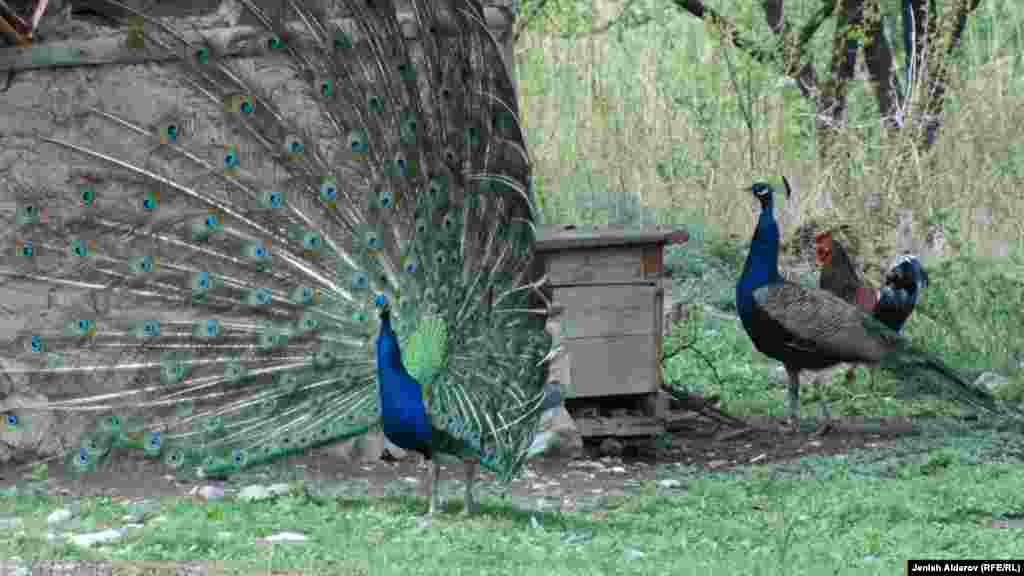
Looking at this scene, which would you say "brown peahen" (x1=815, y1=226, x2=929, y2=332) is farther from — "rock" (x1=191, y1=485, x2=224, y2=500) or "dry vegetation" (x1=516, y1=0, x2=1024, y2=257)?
"rock" (x1=191, y1=485, x2=224, y2=500)

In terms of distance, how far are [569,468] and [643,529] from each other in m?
2.05

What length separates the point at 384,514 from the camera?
7.36 meters

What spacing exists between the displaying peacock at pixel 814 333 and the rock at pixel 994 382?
1.10 metres

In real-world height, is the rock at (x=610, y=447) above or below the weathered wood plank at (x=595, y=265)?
below

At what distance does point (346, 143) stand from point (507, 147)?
2.60 feet

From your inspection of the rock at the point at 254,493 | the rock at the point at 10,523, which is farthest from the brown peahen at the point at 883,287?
the rock at the point at 10,523

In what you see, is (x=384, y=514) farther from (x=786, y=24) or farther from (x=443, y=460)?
(x=786, y=24)

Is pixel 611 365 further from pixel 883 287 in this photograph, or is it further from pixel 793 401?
pixel 883 287

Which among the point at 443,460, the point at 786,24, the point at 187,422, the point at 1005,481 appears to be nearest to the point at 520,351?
the point at 187,422

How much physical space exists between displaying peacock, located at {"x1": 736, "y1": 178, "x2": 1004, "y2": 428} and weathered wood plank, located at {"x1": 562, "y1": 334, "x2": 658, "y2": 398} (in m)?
1.06

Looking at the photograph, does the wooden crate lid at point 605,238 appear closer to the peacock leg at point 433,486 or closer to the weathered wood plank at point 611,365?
the weathered wood plank at point 611,365

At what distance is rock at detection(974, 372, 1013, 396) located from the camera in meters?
11.2

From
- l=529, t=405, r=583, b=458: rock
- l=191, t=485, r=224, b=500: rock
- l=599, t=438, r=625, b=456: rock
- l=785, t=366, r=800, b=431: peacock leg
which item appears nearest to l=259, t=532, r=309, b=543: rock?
l=191, t=485, r=224, b=500: rock

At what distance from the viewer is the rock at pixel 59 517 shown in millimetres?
7387
